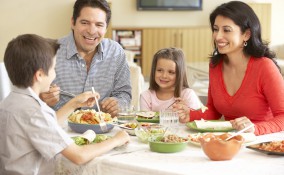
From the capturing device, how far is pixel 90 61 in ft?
9.35

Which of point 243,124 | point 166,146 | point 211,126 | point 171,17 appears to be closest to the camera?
Answer: point 166,146

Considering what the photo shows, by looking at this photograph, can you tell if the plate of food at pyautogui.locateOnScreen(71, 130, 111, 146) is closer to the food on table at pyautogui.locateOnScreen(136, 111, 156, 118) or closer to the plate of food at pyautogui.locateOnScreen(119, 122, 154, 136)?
the plate of food at pyautogui.locateOnScreen(119, 122, 154, 136)

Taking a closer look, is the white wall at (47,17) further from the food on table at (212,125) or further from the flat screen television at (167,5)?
the food on table at (212,125)

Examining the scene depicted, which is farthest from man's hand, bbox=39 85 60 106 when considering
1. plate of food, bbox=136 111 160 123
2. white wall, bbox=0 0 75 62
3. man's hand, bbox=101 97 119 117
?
white wall, bbox=0 0 75 62

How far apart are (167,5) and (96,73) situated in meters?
6.61

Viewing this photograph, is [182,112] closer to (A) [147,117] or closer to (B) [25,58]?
(A) [147,117]

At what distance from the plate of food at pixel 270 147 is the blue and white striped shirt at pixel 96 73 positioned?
3.53 feet

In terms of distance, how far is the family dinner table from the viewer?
1.63m

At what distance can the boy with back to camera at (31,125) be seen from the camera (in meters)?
→ 1.74

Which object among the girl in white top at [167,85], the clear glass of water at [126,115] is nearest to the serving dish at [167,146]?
the clear glass of water at [126,115]

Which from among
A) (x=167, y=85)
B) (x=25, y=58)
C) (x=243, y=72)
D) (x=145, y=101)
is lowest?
(x=145, y=101)

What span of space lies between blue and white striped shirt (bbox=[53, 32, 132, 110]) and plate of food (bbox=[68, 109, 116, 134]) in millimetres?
576

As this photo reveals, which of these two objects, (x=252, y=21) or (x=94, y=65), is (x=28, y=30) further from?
(x=252, y=21)

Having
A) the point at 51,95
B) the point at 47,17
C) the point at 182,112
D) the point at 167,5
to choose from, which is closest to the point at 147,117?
the point at 182,112
